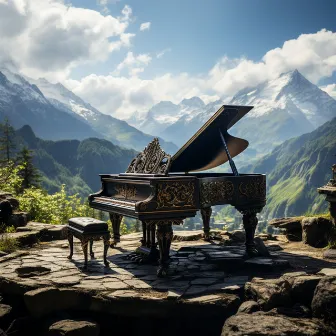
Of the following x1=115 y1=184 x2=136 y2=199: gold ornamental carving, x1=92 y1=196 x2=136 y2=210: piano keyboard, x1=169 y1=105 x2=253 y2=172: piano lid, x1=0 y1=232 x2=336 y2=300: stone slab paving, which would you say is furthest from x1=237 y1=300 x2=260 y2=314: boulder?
x1=169 y1=105 x2=253 y2=172: piano lid

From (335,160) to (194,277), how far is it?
206 m

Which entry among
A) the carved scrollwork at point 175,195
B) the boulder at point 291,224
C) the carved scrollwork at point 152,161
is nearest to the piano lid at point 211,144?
the carved scrollwork at point 152,161

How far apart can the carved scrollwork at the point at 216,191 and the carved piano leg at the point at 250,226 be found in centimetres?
76

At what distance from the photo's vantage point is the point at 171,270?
7.57 m

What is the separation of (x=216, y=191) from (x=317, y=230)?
3.69 metres

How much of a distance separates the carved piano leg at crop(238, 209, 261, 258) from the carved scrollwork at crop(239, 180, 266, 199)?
35cm

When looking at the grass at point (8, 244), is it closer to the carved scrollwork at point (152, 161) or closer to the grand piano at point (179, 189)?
the grand piano at point (179, 189)

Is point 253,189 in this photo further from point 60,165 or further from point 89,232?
point 60,165

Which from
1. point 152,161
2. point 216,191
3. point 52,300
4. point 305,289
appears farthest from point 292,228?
point 52,300

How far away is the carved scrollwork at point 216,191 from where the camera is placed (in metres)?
7.76

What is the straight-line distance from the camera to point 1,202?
38.6 ft

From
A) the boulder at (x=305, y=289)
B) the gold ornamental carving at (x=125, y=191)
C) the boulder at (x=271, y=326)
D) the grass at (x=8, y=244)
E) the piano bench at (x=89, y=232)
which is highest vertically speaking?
the gold ornamental carving at (x=125, y=191)

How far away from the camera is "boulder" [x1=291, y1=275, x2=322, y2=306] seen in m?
5.47

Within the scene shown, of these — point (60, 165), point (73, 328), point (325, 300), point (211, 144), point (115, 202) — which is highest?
point (60, 165)
